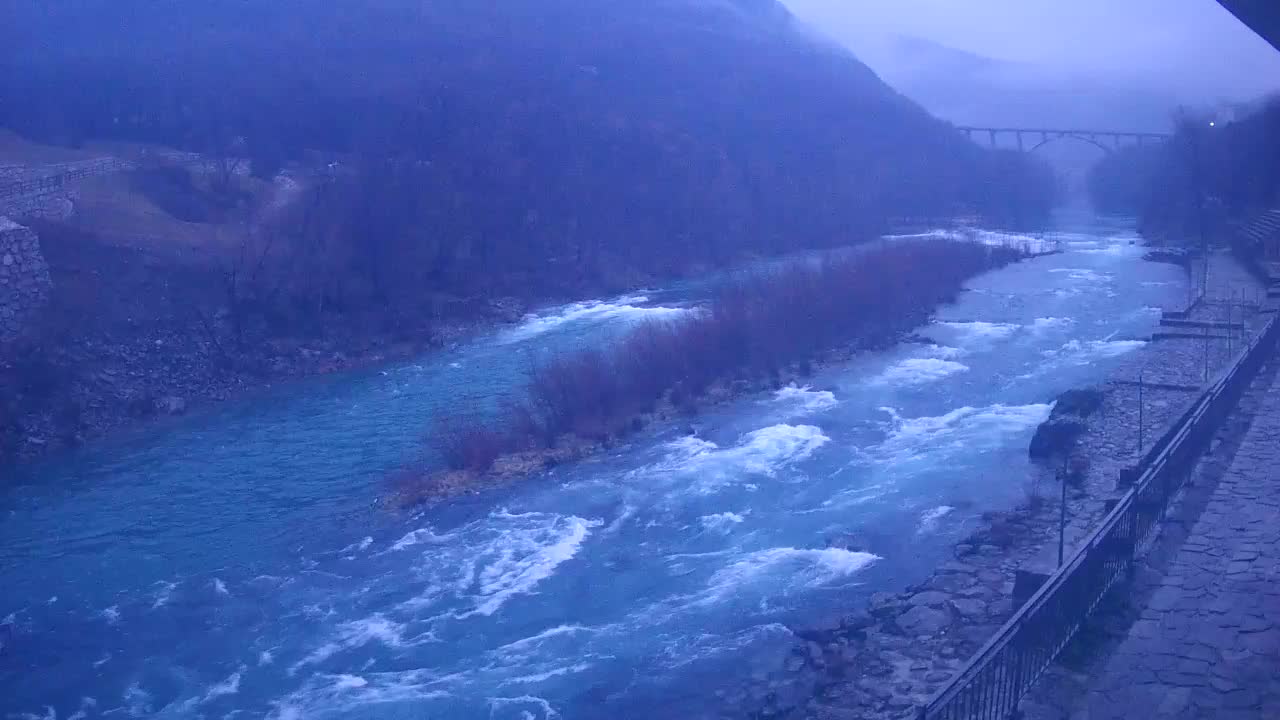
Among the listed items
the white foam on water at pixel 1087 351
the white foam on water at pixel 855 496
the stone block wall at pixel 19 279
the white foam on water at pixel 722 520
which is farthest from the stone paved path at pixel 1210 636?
the stone block wall at pixel 19 279

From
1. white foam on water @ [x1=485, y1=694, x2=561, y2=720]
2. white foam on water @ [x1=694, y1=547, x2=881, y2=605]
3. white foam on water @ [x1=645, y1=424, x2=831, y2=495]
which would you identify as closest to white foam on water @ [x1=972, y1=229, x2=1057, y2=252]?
white foam on water @ [x1=645, y1=424, x2=831, y2=495]

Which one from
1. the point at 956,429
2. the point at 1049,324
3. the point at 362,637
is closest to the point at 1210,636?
the point at 362,637

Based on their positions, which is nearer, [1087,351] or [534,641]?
[534,641]

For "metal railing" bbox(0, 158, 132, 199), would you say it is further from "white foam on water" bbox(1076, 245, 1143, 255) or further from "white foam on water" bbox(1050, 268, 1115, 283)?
"white foam on water" bbox(1076, 245, 1143, 255)

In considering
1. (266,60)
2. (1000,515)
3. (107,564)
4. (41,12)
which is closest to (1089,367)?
(1000,515)

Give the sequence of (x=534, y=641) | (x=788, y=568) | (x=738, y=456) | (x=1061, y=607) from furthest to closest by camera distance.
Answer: (x=738, y=456) → (x=788, y=568) → (x=534, y=641) → (x=1061, y=607)

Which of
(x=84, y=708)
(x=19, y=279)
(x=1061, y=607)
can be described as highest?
(x=19, y=279)

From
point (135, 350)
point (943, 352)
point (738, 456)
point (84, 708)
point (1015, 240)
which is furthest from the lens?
point (1015, 240)

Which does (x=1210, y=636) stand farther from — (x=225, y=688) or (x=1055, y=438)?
(x=1055, y=438)
